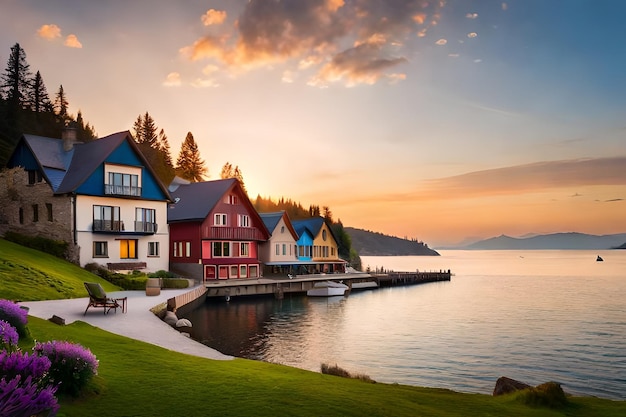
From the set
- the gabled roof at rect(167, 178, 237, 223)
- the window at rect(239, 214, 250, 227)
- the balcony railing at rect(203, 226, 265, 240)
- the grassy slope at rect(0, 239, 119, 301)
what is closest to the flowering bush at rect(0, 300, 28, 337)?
the grassy slope at rect(0, 239, 119, 301)

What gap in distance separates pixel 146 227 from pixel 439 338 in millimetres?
33385

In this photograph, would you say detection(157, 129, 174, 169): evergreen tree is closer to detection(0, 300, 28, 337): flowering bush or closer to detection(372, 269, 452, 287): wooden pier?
detection(372, 269, 452, 287): wooden pier

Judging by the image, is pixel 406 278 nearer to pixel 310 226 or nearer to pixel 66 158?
pixel 310 226

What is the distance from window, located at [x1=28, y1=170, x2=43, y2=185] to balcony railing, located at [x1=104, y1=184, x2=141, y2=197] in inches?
283

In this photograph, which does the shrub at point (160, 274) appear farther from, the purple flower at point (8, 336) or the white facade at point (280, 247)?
the purple flower at point (8, 336)

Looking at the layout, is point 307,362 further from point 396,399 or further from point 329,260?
point 329,260

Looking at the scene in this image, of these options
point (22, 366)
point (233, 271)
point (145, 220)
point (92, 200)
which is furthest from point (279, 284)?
point (22, 366)

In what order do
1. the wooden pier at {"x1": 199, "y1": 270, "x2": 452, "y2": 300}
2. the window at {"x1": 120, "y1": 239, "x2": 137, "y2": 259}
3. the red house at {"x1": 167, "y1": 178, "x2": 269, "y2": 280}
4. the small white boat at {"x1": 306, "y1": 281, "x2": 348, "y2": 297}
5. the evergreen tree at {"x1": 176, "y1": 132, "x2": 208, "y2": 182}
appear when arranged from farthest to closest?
the evergreen tree at {"x1": 176, "y1": 132, "x2": 208, "y2": 182} < the small white boat at {"x1": 306, "y1": 281, "x2": 348, "y2": 297} < the red house at {"x1": 167, "y1": 178, "x2": 269, "y2": 280} < the wooden pier at {"x1": 199, "y1": 270, "x2": 452, "y2": 300} < the window at {"x1": 120, "y1": 239, "x2": 137, "y2": 259}

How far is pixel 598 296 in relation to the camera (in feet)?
251

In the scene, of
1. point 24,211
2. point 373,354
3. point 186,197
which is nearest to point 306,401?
point 373,354

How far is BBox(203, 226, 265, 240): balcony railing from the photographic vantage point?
64.1 metres

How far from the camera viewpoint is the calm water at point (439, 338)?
28.9m

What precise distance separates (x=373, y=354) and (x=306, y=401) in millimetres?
23833

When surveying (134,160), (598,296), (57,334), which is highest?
(134,160)
